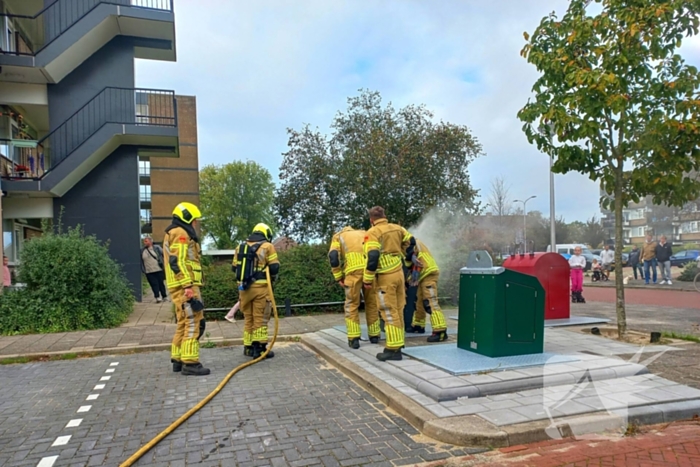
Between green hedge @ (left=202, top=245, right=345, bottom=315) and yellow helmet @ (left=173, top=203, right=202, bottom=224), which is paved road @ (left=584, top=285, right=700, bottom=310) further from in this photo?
yellow helmet @ (left=173, top=203, right=202, bottom=224)

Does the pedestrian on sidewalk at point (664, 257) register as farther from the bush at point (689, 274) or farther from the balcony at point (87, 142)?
the balcony at point (87, 142)

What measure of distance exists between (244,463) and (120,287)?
351 inches

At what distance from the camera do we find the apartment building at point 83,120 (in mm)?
13578

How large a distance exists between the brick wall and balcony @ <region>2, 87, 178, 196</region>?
32.4 m

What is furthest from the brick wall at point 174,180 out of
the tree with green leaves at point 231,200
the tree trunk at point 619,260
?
the tree trunk at point 619,260

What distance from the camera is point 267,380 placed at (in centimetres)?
616

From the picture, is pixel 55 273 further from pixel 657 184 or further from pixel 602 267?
pixel 602 267

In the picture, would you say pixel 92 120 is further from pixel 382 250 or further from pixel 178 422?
pixel 178 422

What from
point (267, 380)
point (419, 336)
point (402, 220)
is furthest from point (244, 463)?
point (402, 220)

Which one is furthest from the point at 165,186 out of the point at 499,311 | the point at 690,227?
the point at 690,227

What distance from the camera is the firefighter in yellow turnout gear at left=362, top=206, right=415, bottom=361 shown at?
633cm

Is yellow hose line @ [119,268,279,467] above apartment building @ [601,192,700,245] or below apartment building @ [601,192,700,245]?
below

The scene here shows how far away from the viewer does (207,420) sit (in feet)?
15.5

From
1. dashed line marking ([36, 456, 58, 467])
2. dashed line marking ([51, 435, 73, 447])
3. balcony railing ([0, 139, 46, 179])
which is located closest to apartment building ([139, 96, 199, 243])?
balcony railing ([0, 139, 46, 179])
